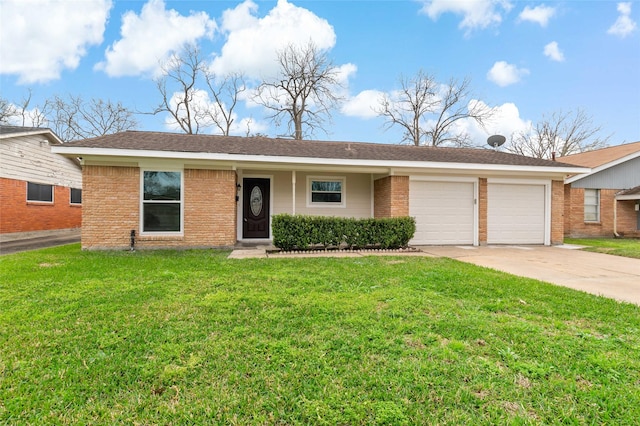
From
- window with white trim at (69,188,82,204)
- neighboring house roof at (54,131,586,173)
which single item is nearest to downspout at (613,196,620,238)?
neighboring house roof at (54,131,586,173)

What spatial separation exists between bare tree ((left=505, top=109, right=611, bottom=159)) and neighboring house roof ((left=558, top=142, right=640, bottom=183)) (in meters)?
10.8

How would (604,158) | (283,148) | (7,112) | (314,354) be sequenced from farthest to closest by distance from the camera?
(7,112) < (604,158) < (283,148) < (314,354)

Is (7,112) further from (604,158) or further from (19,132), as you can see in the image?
(604,158)

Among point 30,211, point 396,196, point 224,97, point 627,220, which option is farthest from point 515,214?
point 224,97

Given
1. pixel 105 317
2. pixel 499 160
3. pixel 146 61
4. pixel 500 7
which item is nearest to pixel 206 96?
pixel 146 61

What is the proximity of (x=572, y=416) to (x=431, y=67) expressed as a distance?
91.0 ft

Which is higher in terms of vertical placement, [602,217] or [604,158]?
[604,158]

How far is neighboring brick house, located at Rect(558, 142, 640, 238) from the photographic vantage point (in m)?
14.2

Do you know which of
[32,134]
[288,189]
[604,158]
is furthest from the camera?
[604,158]

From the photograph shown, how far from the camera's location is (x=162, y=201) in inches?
351

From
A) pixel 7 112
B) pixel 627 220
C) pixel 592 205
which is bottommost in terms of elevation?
pixel 627 220

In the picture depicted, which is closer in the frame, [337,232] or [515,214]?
[337,232]

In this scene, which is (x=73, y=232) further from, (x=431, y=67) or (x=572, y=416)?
(x=431, y=67)

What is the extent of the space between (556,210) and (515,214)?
1.39 m
